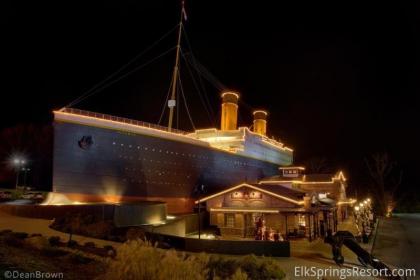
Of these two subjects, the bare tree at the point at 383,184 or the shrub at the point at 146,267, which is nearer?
the shrub at the point at 146,267

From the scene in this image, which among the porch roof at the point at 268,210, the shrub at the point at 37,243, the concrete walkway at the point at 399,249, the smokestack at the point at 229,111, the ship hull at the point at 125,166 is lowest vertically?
the concrete walkway at the point at 399,249

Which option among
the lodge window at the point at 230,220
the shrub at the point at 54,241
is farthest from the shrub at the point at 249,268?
the lodge window at the point at 230,220

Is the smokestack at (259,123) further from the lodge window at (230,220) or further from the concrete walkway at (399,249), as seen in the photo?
the lodge window at (230,220)

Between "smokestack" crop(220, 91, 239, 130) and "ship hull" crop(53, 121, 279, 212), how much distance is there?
10.9m

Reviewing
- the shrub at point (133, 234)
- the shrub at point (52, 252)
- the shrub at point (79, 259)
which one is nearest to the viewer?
the shrub at point (79, 259)

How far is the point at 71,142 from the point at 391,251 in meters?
21.1

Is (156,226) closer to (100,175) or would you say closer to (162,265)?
(100,175)

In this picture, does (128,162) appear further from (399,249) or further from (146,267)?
(399,249)

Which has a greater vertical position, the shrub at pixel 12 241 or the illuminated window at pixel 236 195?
the illuminated window at pixel 236 195

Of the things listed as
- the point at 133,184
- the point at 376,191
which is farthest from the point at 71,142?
the point at 376,191

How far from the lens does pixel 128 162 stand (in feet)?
74.5

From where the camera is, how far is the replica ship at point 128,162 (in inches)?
801

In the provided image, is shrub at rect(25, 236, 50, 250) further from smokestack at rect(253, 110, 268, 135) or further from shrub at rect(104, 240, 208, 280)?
smokestack at rect(253, 110, 268, 135)

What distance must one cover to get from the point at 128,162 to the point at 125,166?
0.37m
